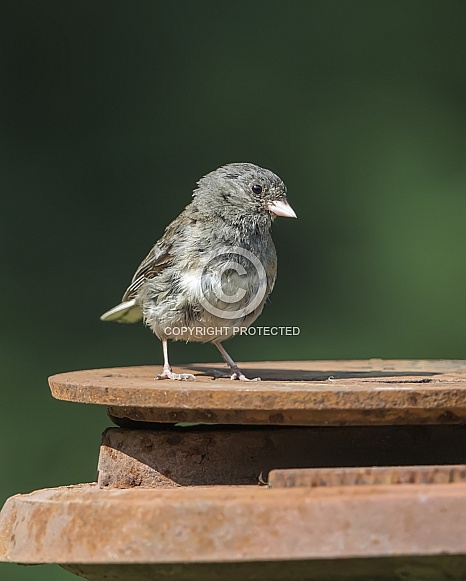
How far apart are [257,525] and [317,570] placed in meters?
0.11

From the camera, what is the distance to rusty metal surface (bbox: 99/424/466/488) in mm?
1773

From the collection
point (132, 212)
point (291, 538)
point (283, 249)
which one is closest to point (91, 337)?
point (132, 212)

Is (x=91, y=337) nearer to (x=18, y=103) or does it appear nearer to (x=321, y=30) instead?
(x=18, y=103)

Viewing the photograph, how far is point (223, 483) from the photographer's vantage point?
1780 mm

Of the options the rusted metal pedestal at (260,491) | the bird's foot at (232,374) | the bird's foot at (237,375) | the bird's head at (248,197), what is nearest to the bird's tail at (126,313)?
the bird's head at (248,197)

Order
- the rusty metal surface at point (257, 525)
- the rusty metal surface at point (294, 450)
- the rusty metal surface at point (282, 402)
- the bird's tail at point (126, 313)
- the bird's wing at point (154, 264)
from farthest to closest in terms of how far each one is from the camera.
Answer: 1. the bird's tail at point (126, 313)
2. the bird's wing at point (154, 264)
3. the rusty metal surface at point (294, 450)
4. the rusty metal surface at point (282, 402)
5. the rusty metal surface at point (257, 525)

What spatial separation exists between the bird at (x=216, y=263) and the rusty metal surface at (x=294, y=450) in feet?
4.07

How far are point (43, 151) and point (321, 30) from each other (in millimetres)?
1249

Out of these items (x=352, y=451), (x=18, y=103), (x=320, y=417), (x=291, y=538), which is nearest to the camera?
(x=291, y=538)

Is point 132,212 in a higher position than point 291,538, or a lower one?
higher

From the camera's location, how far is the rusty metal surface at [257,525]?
1384 mm

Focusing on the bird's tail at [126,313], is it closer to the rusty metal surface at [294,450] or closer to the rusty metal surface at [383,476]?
the rusty metal surface at [294,450]

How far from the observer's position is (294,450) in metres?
1.78

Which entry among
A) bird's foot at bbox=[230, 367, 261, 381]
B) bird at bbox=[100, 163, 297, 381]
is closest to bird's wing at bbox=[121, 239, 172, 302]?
bird at bbox=[100, 163, 297, 381]
